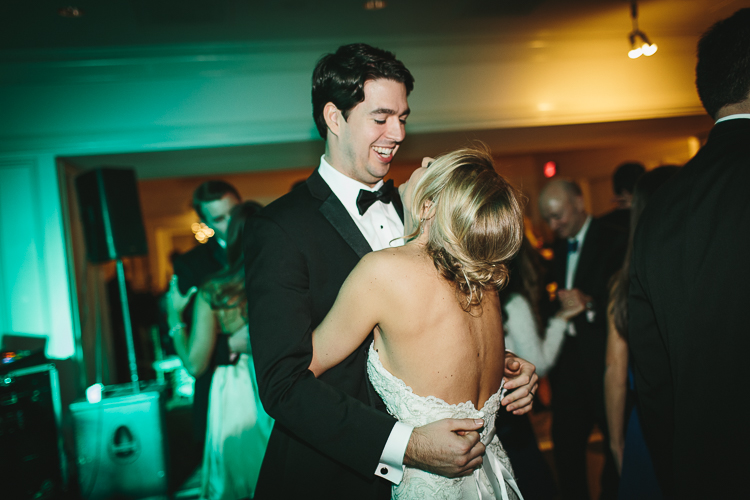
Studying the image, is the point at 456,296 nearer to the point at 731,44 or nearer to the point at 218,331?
the point at 731,44

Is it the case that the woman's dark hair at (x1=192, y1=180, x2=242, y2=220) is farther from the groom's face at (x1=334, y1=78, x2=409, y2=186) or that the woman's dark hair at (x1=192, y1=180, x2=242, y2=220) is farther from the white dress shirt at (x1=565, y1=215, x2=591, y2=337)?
the white dress shirt at (x1=565, y1=215, x2=591, y2=337)

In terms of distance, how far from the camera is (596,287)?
116 inches

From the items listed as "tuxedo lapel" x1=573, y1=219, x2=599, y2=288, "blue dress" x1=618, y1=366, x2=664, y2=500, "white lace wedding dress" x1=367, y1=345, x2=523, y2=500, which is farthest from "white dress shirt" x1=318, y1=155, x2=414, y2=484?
"tuxedo lapel" x1=573, y1=219, x2=599, y2=288

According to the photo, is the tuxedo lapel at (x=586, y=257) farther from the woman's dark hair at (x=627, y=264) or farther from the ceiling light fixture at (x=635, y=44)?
the ceiling light fixture at (x=635, y=44)

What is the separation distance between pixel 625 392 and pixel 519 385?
3.64 ft

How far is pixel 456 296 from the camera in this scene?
1207 mm

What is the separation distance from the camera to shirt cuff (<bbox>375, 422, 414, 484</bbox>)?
1.12 m

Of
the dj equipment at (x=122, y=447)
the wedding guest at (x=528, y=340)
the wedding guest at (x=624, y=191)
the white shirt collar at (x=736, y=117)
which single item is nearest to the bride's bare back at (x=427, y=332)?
the wedding guest at (x=528, y=340)

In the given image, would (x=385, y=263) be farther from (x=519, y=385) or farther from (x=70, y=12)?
(x=70, y=12)

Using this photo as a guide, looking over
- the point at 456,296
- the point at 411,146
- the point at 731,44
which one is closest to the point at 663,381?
the point at 456,296

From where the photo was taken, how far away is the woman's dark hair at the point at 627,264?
204cm

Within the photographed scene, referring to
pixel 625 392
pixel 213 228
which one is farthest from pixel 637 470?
pixel 213 228

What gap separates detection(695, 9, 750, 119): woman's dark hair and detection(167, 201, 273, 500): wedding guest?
213cm

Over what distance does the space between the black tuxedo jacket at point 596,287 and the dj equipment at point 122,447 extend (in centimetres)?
272
